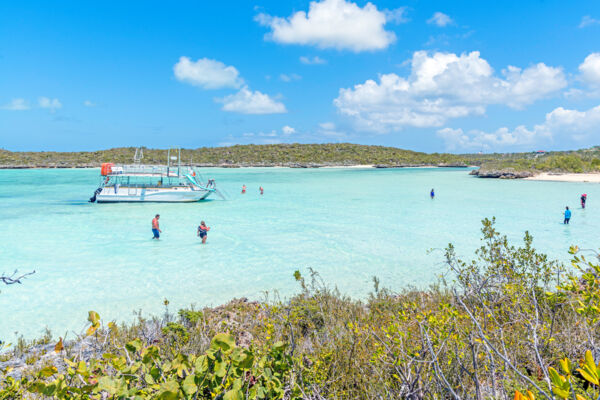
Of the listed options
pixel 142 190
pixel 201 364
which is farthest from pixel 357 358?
pixel 142 190

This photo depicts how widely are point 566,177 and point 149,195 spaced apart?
57899 millimetres

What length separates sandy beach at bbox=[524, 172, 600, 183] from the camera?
47656mm

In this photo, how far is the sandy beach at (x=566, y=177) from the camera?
47.7m

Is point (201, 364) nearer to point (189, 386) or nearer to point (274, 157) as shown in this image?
point (189, 386)

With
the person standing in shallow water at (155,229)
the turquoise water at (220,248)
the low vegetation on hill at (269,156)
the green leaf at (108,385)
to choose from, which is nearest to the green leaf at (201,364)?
the green leaf at (108,385)

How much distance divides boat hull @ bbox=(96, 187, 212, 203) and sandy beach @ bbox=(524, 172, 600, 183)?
165 feet

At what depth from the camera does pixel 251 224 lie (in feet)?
62.3

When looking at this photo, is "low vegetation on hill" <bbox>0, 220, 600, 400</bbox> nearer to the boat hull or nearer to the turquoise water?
the turquoise water

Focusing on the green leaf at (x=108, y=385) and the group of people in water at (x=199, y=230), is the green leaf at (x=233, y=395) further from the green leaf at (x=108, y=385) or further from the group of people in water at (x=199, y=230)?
the group of people in water at (x=199, y=230)

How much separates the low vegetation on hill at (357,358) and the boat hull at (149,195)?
21450mm

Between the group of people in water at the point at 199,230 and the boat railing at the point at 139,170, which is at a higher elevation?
the boat railing at the point at 139,170

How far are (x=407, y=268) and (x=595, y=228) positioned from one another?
12.1 metres

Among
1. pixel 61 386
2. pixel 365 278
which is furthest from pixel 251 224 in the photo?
pixel 61 386

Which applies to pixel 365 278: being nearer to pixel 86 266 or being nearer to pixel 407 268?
pixel 407 268
